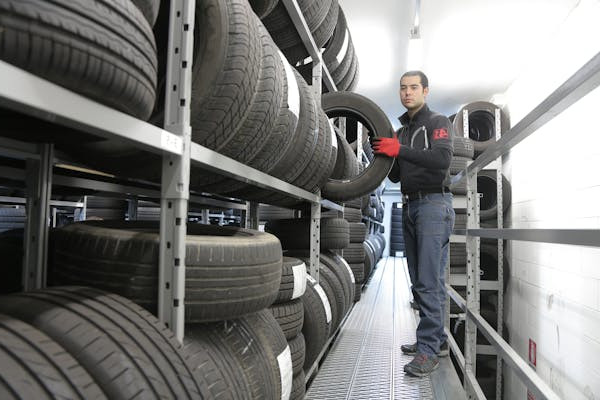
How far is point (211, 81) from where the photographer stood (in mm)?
1049

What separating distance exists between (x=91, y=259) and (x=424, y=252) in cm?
190

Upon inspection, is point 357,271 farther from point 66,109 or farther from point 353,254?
point 66,109

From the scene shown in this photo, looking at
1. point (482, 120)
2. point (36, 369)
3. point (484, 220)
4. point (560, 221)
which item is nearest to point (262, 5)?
point (36, 369)

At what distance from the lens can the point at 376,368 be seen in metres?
2.35

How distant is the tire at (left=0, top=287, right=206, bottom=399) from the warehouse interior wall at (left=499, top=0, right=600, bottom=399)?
295 centimetres

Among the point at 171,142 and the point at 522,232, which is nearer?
the point at 171,142

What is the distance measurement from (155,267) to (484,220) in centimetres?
473

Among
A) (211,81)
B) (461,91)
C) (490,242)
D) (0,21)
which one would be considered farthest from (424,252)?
(461,91)

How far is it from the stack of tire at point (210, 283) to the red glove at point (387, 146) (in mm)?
1365

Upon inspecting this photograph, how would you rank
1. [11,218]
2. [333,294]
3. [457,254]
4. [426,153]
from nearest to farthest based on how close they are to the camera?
[426,153], [333,294], [11,218], [457,254]

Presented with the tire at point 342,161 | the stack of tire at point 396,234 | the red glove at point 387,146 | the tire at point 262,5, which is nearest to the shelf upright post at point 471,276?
the red glove at point 387,146

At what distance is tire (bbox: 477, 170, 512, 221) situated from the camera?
15.8ft

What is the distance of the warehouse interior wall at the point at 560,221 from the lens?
283 cm

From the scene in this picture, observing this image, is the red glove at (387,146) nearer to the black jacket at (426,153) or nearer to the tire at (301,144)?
the black jacket at (426,153)
